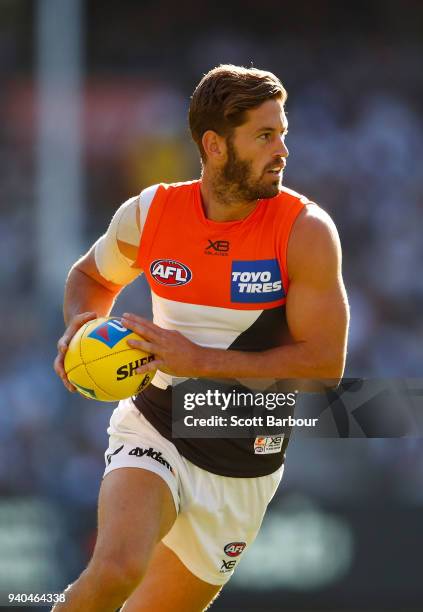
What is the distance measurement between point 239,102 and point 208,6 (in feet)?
37.5

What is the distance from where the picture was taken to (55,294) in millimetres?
13156

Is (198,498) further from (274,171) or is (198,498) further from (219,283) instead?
(274,171)

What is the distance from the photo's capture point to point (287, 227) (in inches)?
202

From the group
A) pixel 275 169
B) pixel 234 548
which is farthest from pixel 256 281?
pixel 234 548

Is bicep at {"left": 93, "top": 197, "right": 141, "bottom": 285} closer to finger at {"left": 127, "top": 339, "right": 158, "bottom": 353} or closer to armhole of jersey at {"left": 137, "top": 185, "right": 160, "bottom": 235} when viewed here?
armhole of jersey at {"left": 137, "top": 185, "right": 160, "bottom": 235}

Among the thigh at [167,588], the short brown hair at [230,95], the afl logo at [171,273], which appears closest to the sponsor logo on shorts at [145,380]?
the afl logo at [171,273]

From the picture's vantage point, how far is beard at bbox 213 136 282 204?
5.16m

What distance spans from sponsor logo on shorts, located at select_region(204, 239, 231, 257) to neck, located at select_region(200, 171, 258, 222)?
13cm

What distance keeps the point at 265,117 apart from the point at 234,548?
204 cm

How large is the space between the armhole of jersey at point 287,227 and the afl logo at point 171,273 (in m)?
0.44

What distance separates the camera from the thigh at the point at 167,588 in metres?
5.36

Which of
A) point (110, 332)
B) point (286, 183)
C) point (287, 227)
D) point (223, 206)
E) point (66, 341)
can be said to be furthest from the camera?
point (286, 183)

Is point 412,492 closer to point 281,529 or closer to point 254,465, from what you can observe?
point 281,529

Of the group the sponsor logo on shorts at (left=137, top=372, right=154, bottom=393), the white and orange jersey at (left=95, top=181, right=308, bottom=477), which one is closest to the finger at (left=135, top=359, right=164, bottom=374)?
the sponsor logo on shorts at (left=137, top=372, right=154, bottom=393)
